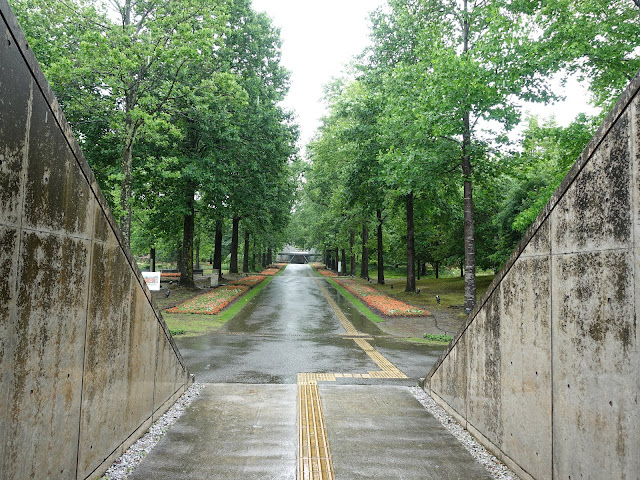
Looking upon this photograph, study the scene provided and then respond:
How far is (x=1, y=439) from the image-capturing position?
251cm

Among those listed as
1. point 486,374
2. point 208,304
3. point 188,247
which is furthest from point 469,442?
point 188,247

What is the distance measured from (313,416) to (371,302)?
1533 centimetres

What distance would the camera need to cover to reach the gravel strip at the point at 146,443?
397 cm

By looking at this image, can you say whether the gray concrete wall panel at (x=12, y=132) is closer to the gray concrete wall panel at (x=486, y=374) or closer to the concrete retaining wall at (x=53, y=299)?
the concrete retaining wall at (x=53, y=299)

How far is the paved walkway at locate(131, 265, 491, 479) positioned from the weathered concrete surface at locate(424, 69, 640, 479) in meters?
0.82

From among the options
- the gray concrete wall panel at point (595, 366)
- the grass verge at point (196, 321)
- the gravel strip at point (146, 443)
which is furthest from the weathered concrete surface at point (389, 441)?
the grass verge at point (196, 321)

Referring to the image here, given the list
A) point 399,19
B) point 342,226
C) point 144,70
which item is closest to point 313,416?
point 144,70

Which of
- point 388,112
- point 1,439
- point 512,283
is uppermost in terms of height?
point 388,112

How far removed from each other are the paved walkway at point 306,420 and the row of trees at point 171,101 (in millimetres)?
7978

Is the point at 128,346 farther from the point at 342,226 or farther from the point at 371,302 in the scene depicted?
the point at 342,226

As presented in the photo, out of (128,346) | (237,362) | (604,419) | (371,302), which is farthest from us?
(371,302)

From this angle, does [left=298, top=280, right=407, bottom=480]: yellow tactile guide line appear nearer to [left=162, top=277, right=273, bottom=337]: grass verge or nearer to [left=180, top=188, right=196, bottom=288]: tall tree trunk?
[left=162, top=277, right=273, bottom=337]: grass verge

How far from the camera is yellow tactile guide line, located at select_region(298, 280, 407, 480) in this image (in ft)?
13.5

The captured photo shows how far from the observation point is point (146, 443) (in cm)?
469
